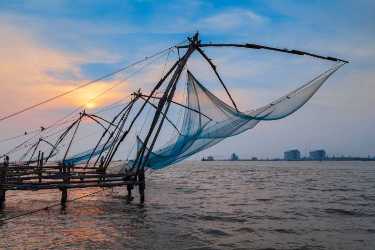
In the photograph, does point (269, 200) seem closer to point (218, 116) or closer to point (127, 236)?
point (218, 116)

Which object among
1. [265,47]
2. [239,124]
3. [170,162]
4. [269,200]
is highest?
[265,47]

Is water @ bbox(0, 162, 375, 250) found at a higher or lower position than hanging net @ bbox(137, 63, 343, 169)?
lower

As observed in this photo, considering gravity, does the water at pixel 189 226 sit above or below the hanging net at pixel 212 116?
below

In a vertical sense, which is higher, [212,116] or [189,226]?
[212,116]

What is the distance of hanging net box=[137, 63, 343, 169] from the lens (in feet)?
39.9

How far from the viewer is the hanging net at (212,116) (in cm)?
1217

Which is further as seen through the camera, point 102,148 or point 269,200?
point 102,148

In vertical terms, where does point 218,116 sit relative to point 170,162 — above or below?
above

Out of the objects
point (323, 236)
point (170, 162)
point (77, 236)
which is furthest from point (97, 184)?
point (323, 236)

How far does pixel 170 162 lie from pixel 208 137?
3.37m

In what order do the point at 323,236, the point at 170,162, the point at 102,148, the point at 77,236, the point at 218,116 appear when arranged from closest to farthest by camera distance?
1. the point at 77,236
2. the point at 323,236
3. the point at 218,116
4. the point at 170,162
5. the point at 102,148

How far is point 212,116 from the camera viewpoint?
1416 cm

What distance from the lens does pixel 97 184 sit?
1792cm

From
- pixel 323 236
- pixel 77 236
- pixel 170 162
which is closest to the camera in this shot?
pixel 77 236
